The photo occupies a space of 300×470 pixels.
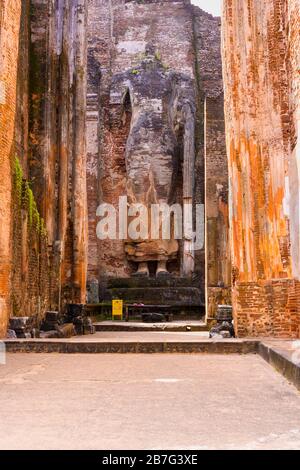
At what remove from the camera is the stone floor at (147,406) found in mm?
2418

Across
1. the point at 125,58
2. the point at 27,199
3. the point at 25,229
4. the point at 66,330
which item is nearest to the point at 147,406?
the point at 25,229

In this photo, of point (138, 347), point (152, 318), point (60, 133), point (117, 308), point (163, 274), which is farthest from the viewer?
point (163, 274)

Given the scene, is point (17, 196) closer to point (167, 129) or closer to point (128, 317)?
point (128, 317)

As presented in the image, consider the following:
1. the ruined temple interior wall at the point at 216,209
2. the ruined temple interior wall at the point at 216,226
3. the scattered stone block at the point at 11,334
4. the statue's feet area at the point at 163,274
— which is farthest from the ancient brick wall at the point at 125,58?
the scattered stone block at the point at 11,334

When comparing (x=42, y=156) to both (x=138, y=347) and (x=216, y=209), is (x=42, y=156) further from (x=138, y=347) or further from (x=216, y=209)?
(x=138, y=347)

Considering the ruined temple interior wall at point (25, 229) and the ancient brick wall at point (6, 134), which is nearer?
the ancient brick wall at point (6, 134)

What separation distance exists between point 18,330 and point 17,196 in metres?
2.35

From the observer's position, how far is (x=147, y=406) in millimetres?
3258

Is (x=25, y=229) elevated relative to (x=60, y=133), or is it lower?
lower

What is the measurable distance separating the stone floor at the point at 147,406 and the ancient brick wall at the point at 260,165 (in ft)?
8.05

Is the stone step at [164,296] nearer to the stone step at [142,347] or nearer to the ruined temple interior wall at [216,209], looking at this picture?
the ruined temple interior wall at [216,209]

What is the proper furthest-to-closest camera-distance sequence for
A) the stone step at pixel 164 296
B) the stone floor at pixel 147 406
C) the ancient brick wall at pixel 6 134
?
the stone step at pixel 164 296 < the ancient brick wall at pixel 6 134 < the stone floor at pixel 147 406

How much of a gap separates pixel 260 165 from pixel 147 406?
5.61 meters
